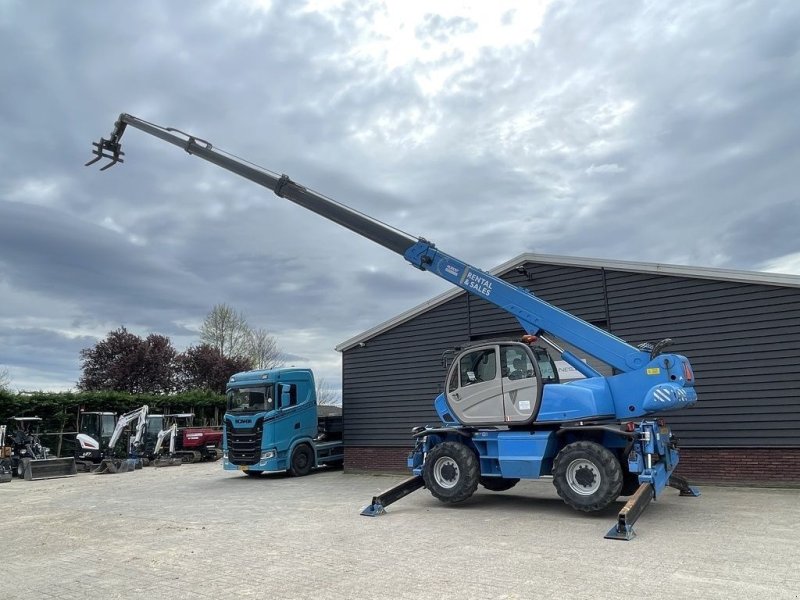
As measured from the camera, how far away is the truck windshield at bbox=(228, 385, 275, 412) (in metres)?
16.3

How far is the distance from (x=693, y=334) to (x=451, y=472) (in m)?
5.77

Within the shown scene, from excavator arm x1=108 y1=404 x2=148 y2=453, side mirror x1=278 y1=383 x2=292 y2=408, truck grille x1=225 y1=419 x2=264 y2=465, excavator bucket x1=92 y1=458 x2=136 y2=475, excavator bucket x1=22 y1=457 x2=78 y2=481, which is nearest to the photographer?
truck grille x1=225 y1=419 x2=264 y2=465

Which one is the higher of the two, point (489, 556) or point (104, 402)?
point (104, 402)

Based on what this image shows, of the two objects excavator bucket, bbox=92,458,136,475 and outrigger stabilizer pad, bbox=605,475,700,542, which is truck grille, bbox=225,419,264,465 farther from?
outrigger stabilizer pad, bbox=605,475,700,542

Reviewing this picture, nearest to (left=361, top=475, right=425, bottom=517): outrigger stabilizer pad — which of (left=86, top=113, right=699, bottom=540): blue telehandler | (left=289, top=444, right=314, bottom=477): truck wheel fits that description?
(left=86, top=113, right=699, bottom=540): blue telehandler

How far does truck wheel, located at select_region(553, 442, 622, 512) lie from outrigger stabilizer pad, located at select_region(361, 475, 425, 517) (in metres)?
2.70

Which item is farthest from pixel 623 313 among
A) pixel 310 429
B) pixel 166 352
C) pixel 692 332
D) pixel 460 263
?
pixel 166 352

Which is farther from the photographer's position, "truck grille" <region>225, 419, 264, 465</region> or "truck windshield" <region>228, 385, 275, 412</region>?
"truck windshield" <region>228, 385, 275, 412</region>

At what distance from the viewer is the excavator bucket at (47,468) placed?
19.2 metres

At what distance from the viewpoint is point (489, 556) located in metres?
6.65

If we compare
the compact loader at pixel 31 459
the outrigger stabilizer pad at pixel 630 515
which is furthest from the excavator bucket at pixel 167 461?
the outrigger stabilizer pad at pixel 630 515

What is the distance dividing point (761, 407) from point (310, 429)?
1144 centimetres

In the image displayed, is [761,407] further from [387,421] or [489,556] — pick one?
[387,421]

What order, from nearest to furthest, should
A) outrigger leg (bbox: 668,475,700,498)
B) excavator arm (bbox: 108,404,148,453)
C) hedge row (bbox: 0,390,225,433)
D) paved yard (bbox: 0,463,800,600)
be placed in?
paved yard (bbox: 0,463,800,600) → outrigger leg (bbox: 668,475,700,498) → hedge row (bbox: 0,390,225,433) → excavator arm (bbox: 108,404,148,453)
